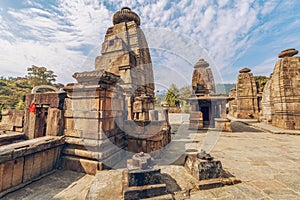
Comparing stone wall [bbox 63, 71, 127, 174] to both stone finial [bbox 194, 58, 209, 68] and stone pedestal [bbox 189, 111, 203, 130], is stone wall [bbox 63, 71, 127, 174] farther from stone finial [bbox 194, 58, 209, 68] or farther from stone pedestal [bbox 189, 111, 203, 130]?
stone finial [bbox 194, 58, 209, 68]

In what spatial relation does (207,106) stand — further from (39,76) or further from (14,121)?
(39,76)

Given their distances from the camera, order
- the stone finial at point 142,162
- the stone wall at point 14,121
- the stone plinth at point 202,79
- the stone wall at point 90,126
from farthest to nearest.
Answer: the stone plinth at point 202,79, the stone wall at point 14,121, the stone wall at point 90,126, the stone finial at point 142,162

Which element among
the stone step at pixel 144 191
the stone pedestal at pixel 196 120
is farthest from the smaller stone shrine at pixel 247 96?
the stone step at pixel 144 191

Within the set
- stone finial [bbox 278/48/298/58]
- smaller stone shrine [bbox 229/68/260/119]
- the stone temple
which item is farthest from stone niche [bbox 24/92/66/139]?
smaller stone shrine [bbox 229/68/260/119]

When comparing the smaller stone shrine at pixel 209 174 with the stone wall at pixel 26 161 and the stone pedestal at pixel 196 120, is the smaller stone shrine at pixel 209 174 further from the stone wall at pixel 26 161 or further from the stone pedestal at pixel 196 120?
the stone pedestal at pixel 196 120

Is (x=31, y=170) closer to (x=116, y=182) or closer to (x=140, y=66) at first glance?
(x=116, y=182)

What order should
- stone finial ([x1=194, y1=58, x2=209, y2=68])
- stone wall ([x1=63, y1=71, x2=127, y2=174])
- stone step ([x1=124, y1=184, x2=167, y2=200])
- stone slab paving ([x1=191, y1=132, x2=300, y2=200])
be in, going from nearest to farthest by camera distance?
1. stone step ([x1=124, y1=184, x2=167, y2=200])
2. stone slab paving ([x1=191, y1=132, x2=300, y2=200])
3. stone wall ([x1=63, y1=71, x2=127, y2=174])
4. stone finial ([x1=194, y1=58, x2=209, y2=68])

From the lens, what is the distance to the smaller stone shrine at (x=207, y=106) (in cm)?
899

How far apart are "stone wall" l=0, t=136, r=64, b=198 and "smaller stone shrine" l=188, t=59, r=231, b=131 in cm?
838

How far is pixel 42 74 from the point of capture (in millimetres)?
26453

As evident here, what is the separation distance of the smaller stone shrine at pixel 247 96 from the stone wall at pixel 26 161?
19.3 metres

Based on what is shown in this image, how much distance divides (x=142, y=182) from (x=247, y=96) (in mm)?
18964

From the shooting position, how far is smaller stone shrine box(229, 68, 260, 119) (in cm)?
1616

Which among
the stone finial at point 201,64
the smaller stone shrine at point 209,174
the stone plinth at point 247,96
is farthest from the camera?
the stone plinth at point 247,96
